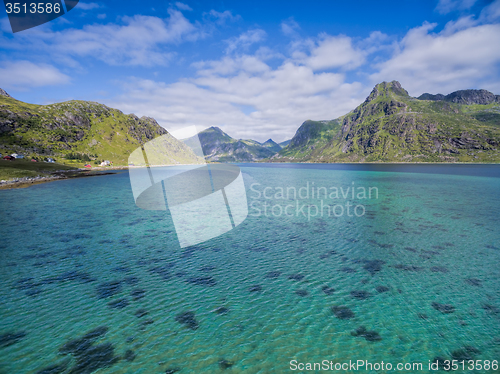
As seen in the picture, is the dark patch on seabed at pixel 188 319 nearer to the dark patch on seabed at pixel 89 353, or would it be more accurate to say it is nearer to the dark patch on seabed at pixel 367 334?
the dark patch on seabed at pixel 89 353

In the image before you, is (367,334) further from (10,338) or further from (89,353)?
(10,338)

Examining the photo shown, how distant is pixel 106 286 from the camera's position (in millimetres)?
21484

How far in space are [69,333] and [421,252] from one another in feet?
124

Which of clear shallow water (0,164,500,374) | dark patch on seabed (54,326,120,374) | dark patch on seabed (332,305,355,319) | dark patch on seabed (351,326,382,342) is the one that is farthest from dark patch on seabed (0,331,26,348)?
dark patch on seabed (351,326,382,342)

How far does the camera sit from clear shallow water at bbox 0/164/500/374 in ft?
46.5

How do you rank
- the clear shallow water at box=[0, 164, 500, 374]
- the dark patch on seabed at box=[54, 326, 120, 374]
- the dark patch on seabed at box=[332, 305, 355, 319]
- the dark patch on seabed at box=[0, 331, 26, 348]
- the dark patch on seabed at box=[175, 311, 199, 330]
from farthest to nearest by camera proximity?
the dark patch on seabed at box=[332, 305, 355, 319] < the dark patch on seabed at box=[175, 311, 199, 330] < the dark patch on seabed at box=[0, 331, 26, 348] < the clear shallow water at box=[0, 164, 500, 374] < the dark patch on seabed at box=[54, 326, 120, 374]

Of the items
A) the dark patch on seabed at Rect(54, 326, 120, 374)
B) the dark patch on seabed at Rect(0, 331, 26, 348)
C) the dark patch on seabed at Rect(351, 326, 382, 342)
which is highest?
the dark patch on seabed at Rect(0, 331, 26, 348)

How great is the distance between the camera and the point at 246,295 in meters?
20.1

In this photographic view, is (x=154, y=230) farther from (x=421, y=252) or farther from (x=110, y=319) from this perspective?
(x=421, y=252)

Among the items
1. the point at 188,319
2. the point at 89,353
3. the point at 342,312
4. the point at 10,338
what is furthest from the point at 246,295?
the point at 10,338

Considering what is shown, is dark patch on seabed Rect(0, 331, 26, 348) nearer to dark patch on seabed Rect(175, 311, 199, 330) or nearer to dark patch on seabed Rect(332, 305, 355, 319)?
dark patch on seabed Rect(175, 311, 199, 330)

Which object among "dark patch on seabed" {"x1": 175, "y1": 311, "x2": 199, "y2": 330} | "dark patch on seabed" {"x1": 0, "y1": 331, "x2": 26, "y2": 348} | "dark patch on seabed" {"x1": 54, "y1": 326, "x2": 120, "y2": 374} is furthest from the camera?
"dark patch on seabed" {"x1": 175, "y1": 311, "x2": 199, "y2": 330}

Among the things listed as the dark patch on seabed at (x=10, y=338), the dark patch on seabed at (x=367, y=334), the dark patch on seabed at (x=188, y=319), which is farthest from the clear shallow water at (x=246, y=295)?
the dark patch on seabed at (x=367, y=334)

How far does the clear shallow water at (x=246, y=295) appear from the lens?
14164 mm
